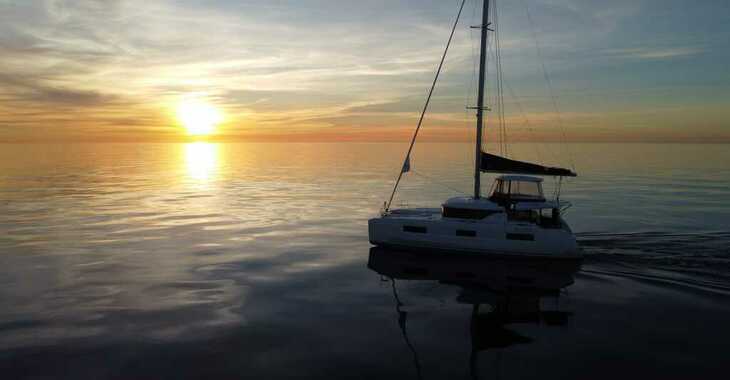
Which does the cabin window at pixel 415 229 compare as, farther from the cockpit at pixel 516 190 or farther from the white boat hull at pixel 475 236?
the cockpit at pixel 516 190

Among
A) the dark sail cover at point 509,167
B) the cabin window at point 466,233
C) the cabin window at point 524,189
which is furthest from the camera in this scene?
the cabin window at point 524,189

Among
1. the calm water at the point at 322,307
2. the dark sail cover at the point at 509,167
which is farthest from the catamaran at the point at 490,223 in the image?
the calm water at the point at 322,307

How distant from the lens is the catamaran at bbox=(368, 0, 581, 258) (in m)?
22.3

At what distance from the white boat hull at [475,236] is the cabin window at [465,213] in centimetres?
26

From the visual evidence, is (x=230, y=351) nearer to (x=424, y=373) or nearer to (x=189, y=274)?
(x=424, y=373)

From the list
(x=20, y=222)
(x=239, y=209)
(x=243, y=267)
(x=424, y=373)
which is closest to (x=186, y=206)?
(x=239, y=209)

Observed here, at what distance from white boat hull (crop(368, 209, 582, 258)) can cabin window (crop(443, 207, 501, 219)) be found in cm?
26

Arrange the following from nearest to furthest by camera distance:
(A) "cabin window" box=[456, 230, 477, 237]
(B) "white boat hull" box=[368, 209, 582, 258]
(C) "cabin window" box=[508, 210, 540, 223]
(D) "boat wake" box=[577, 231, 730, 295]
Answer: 1. (D) "boat wake" box=[577, 231, 730, 295]
2. (B) "white boat hull" box=[368, 209, 582, 258]
3. (A) "cabin window" box=[456, 230, 477, 237]
4. (C) "cabin window" box=[508, 210, 540, 223]

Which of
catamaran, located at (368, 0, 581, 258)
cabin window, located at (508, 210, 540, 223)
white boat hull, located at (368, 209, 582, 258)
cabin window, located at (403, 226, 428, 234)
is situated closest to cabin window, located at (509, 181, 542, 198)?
catamaran, located at (368, 0, 581, 258)

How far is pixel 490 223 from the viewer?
2289 centimetres

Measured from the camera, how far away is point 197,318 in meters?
15.1

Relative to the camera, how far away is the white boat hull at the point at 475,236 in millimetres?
22031

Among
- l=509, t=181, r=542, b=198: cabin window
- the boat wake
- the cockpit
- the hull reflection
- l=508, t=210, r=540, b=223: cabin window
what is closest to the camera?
the hull reflection

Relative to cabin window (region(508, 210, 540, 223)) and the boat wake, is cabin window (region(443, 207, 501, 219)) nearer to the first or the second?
cabin window (region(508, 210, 540, 223))
